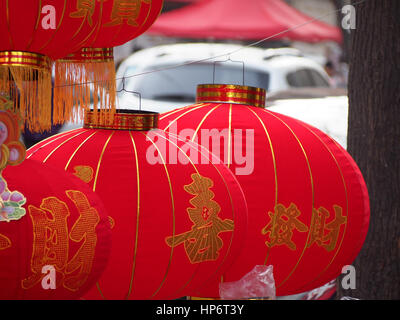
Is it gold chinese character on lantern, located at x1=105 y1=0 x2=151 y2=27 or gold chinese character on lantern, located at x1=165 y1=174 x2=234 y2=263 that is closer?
gold chinese character on lantern, located at x1=105 y1=0 x2=151 y2=27

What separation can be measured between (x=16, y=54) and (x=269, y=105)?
3.74m

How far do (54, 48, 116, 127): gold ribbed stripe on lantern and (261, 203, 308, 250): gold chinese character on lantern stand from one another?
645 millimetres

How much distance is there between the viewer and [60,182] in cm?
185

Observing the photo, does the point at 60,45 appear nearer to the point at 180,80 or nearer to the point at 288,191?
the point at 288,191

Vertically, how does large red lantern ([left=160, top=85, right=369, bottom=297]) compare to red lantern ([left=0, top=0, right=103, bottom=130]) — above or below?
below

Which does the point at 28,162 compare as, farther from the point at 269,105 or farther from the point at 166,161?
the point at 269,105

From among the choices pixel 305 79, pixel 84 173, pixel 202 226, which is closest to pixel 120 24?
pixel 84 173

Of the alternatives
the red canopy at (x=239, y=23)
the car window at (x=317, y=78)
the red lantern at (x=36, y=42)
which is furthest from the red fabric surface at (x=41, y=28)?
the red canopy at (x=239, y=23)

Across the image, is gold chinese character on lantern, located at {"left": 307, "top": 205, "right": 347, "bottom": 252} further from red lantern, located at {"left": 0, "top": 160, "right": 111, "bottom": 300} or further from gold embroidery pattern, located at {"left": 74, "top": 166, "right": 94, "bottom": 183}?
red lantern, located at {"left": 0, "top": 160, "right": 111, "bottom": 300}

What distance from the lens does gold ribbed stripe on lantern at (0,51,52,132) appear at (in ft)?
6.68

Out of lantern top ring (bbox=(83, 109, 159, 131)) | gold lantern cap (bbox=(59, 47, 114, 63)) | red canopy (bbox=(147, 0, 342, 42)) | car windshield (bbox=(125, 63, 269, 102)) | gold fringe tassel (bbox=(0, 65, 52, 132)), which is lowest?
lantern top ring (bbox=(83, 109, 159, 131))

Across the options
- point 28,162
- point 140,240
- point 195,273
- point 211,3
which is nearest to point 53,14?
point 28,162

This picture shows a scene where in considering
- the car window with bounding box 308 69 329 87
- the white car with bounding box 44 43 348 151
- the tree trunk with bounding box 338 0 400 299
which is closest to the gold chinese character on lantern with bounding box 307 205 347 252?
the tree trunk with bounding box 338 0 400 299

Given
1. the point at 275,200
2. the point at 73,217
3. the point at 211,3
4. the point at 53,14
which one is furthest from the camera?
the point at 211,3
